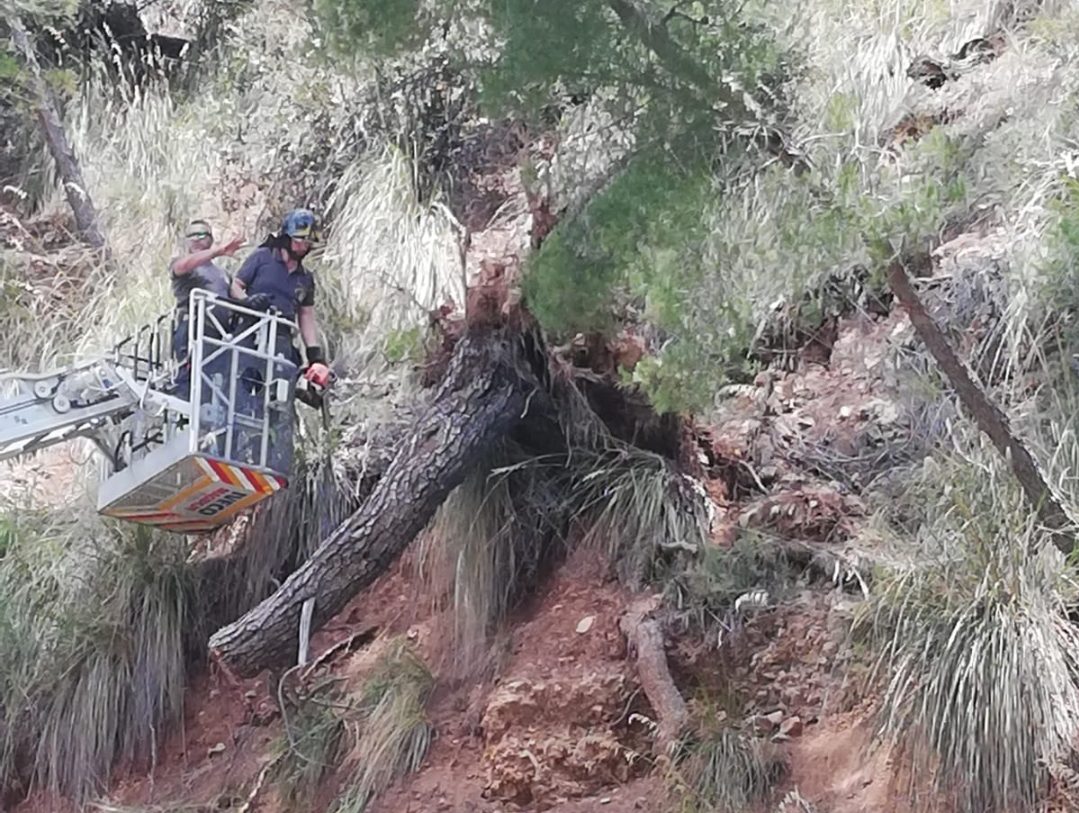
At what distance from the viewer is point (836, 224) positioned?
412cm

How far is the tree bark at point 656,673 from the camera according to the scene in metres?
5.31

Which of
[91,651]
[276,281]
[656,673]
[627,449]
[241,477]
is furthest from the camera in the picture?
[91,651]

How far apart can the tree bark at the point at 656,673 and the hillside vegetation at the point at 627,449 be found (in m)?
0.02

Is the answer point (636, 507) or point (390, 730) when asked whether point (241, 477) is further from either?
point (636, 507)

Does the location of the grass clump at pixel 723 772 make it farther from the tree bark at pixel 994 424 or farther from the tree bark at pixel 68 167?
the tree bark at pixel 68 167

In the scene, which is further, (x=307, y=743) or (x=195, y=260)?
(x=307, y=743)

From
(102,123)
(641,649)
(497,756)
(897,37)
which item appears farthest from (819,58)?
(102,123)

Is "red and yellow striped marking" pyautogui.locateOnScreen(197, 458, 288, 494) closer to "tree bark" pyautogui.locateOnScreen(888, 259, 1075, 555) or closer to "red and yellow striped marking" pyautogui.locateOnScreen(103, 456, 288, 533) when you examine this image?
"red and yellow striped marking" pyautogui.locateOnScreen(103, 456, 288, 533)

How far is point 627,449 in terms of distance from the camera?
6570 millimetres

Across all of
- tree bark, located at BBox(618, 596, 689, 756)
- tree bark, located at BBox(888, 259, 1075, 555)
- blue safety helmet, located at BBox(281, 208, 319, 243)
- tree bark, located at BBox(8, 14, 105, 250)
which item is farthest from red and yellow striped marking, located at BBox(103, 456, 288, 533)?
tree bark, located at BBox(8, 14, 105, 250)

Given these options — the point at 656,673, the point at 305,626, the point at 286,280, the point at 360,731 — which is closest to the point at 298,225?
the point at 286,280

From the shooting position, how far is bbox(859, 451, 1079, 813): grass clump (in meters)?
4.55

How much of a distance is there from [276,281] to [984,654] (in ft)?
11.3

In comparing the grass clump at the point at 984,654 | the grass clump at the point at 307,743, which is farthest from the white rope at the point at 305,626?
the grass clump at the point at 984,654
